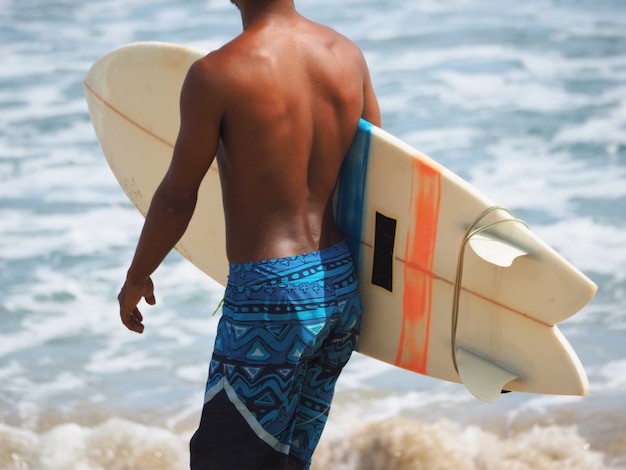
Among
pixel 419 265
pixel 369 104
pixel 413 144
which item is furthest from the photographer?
pixel 413 144

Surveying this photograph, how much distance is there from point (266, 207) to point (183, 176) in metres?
0.20

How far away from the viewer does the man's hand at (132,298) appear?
2361 mm

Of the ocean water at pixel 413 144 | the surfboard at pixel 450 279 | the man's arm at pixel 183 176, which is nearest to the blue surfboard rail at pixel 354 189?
the surfboard at pixel 450 279

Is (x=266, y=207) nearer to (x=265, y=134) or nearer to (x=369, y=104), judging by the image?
(x=265, y=134)

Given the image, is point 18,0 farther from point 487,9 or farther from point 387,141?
point 387,141

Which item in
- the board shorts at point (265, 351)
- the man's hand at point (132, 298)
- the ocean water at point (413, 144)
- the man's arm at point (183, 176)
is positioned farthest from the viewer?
the ocean water at point (413, 144)

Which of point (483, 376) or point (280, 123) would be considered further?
point (483, 376)

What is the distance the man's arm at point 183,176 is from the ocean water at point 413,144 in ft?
5.40

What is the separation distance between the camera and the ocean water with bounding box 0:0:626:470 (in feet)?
12.8

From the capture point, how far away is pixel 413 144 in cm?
768

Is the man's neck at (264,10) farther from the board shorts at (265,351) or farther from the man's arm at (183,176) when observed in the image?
the board shorts at (265,351)

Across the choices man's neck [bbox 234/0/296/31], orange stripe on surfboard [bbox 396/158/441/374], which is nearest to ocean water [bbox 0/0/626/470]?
orange stripe on surfboard [bbox 396/158/441/374]

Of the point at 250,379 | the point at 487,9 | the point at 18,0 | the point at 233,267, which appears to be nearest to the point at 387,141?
the point at 233,267

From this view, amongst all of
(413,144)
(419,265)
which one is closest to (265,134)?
(419,265)
